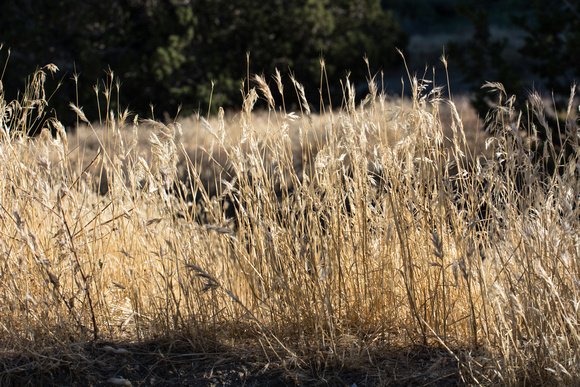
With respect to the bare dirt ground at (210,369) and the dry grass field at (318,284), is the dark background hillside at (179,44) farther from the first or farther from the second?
the bare dirt ground at (210,369)

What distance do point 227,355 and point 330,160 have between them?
2.59 ft

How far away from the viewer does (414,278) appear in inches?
86.0

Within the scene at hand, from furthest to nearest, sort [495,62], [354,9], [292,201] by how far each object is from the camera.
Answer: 1. [354,9]
2. [495,62]
3. [292,201]

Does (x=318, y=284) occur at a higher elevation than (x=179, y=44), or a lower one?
lower

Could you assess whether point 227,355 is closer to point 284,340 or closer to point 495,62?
point 284,340

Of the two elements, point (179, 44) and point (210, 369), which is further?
point (179, 44)

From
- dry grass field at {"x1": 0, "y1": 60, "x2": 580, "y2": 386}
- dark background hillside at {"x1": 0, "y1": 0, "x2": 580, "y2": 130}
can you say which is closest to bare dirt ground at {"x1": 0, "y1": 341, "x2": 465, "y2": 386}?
dry grass field at {"x1": 0, "y1": 60, "x2": 580, "y2": 386}

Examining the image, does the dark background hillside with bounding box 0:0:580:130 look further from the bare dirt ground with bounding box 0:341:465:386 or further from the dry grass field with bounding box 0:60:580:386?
the bare dirt ground with bounding box 0:341:465:386

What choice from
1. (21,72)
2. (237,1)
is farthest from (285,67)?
(21,72)

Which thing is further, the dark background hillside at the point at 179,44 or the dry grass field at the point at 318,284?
the dark background hillside at the point at 179,44

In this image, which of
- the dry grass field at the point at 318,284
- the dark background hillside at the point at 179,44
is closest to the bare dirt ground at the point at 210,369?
the dry grass field at the point at 318,284

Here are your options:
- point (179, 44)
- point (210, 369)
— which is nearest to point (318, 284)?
point (210, 369)

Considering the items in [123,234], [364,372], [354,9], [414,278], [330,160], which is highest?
[354,9]

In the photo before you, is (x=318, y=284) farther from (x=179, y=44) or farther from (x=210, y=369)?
(x=179, y=44)
